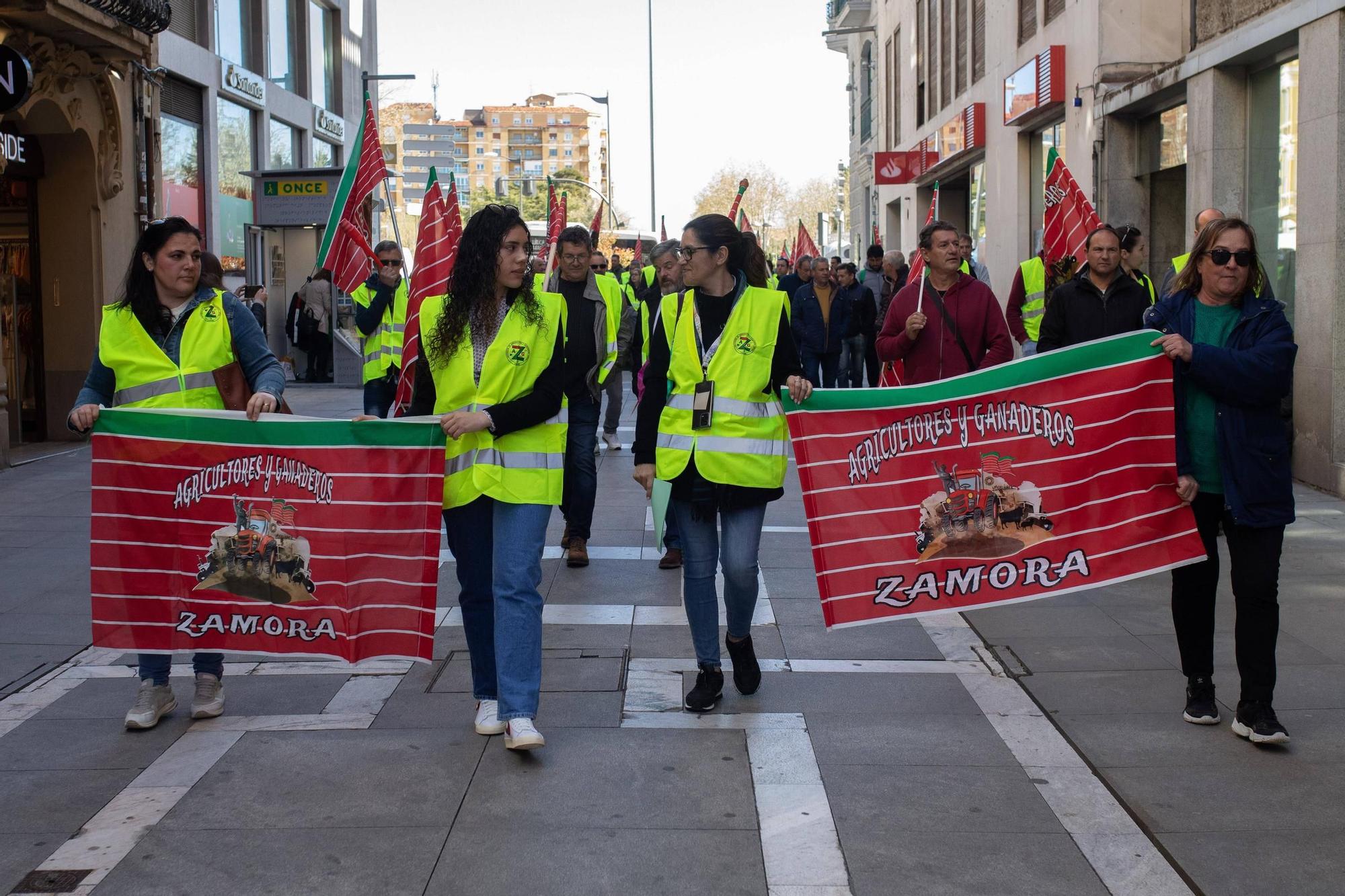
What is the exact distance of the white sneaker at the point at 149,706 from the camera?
5.37 m

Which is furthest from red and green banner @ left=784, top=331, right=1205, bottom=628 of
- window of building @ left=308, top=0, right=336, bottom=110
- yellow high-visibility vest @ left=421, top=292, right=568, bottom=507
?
window of building @ left=308, top=0, right=336, bottom=110

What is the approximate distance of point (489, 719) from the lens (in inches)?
208

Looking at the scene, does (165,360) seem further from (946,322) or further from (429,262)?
(946,322)

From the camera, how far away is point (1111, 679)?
5957 millimetres

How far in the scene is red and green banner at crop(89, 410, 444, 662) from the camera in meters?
5.27

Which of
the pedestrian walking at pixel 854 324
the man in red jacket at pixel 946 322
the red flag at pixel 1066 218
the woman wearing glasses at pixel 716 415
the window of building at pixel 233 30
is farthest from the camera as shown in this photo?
the window of building at pixel 233 30

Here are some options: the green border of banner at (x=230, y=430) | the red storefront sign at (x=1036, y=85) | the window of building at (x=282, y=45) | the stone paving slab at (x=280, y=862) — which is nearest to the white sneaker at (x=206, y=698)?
the green border of banner at (x=230, y=430)

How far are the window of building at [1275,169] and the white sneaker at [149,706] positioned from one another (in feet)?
30.2

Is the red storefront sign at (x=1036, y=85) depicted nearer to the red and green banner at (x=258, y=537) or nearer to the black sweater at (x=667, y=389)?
the black sweater at (x=667, y=389)

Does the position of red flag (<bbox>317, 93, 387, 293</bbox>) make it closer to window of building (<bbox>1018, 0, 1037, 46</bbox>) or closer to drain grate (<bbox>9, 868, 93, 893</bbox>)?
drain grate (<bbox>9, 868, 93, 893</bbox>)

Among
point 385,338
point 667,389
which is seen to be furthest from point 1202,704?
point 385,338

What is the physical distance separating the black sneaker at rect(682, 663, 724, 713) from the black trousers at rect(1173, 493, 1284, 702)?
1.74 metres

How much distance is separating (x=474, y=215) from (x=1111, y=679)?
10.5 feet

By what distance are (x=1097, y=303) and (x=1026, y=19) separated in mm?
14922
